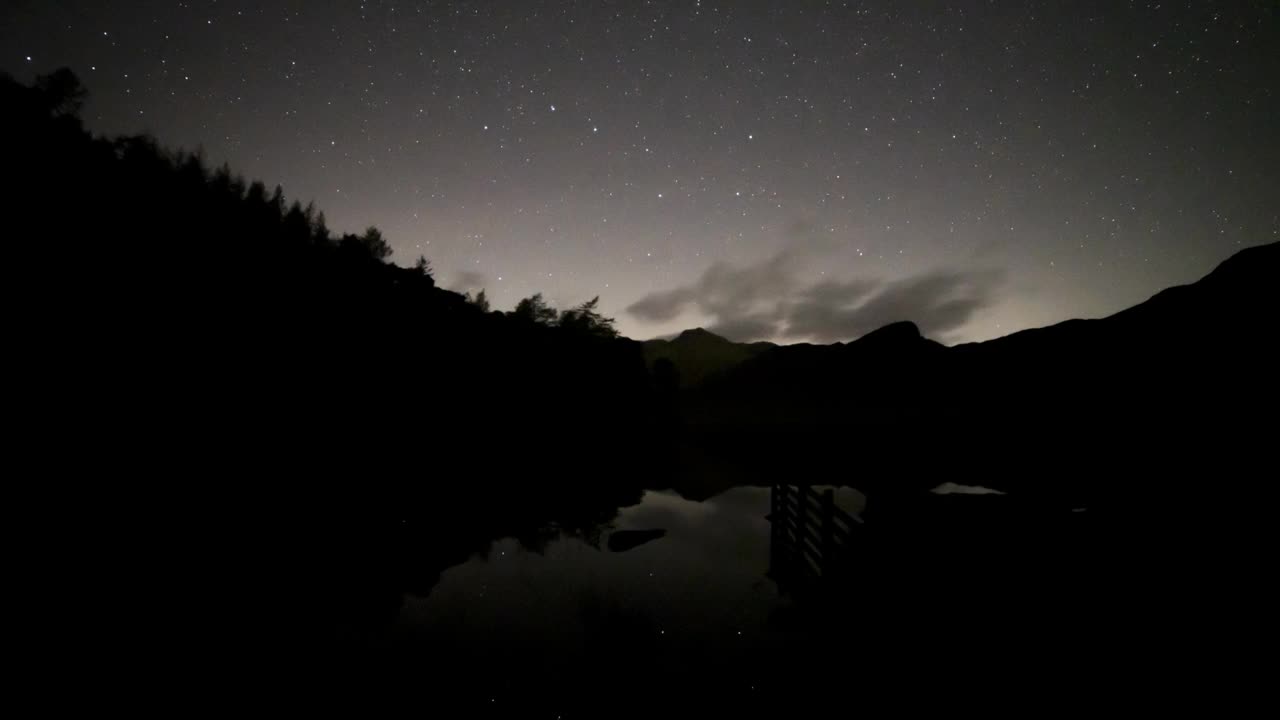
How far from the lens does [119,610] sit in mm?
7688

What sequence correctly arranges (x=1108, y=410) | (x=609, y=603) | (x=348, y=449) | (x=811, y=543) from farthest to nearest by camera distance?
(x=1108, y=410) < (x=348, y=449) < (x=811, y=543) < (x=609, y=603)

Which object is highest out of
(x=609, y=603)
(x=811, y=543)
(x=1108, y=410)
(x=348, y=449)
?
(x=1108, y=410)

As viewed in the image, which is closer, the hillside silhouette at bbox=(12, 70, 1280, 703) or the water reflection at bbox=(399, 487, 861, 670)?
the hillside silhouette at bbox=(12, 70, 1280, 703)

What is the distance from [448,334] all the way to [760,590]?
3545cm

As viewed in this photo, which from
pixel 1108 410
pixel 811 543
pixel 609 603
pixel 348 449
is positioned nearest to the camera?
pixel 609 603

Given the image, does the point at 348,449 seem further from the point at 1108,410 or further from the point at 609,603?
the point at 1108,410

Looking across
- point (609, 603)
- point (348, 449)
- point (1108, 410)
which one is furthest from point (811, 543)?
point (1108, 410)

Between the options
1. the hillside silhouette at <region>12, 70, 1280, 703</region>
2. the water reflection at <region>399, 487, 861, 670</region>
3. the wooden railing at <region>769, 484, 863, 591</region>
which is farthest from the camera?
the wooden railing at <region>769, 484, 863, 591</region>

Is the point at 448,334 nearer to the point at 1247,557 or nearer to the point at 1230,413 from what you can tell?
the point at 1247,557

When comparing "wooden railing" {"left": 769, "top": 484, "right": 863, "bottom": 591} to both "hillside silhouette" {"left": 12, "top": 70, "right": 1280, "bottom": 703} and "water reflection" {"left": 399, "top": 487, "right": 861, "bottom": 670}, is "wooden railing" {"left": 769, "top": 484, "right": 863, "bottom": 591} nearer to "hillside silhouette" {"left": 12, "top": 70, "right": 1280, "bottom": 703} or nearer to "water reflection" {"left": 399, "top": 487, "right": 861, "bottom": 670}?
"water reflection" {"left": 399, "top": 487, "right": 861, "bottom": 670}

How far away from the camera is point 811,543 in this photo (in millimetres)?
11969

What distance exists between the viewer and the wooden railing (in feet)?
26.7

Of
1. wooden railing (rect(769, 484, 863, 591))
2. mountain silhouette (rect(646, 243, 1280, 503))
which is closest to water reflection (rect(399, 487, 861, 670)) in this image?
wooden railing (rect(769, 484, 863, 591))

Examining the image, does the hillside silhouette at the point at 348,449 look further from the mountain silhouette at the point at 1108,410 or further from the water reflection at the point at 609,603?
the mountain silhouette at the point at 1108,410
